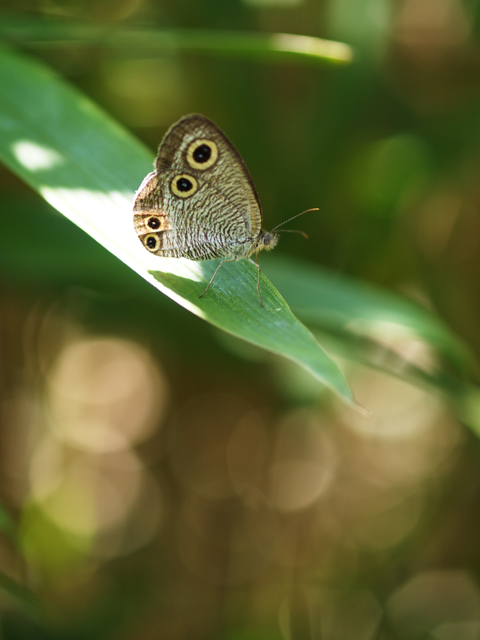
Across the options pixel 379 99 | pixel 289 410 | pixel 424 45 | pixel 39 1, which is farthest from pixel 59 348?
pixel 424 45

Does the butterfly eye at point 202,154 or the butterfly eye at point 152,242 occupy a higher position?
the butterfly eye at point 202,154

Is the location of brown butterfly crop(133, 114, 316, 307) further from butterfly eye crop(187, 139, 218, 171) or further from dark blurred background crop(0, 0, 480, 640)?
dark blurred background crop(0, 0, 480, 640)

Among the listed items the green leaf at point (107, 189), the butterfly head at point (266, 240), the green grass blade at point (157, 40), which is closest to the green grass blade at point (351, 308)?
the butterfly head at point (266, 240)

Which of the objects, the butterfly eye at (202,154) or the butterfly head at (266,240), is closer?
A: the butterfly eye at (202,154)

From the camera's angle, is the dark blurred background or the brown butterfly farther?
the dark blurred background

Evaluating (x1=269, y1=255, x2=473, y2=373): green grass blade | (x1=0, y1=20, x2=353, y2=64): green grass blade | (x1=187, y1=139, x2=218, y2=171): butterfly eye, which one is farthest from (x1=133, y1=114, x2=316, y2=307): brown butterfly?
(x1=0, y1=20, x2=353, y2=64): green grass blade

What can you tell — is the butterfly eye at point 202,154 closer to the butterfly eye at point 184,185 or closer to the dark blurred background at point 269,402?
the butterfly eye at point 184,185

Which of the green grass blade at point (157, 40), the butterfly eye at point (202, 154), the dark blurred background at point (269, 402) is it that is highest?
the green grass blade at point (157, 40)
